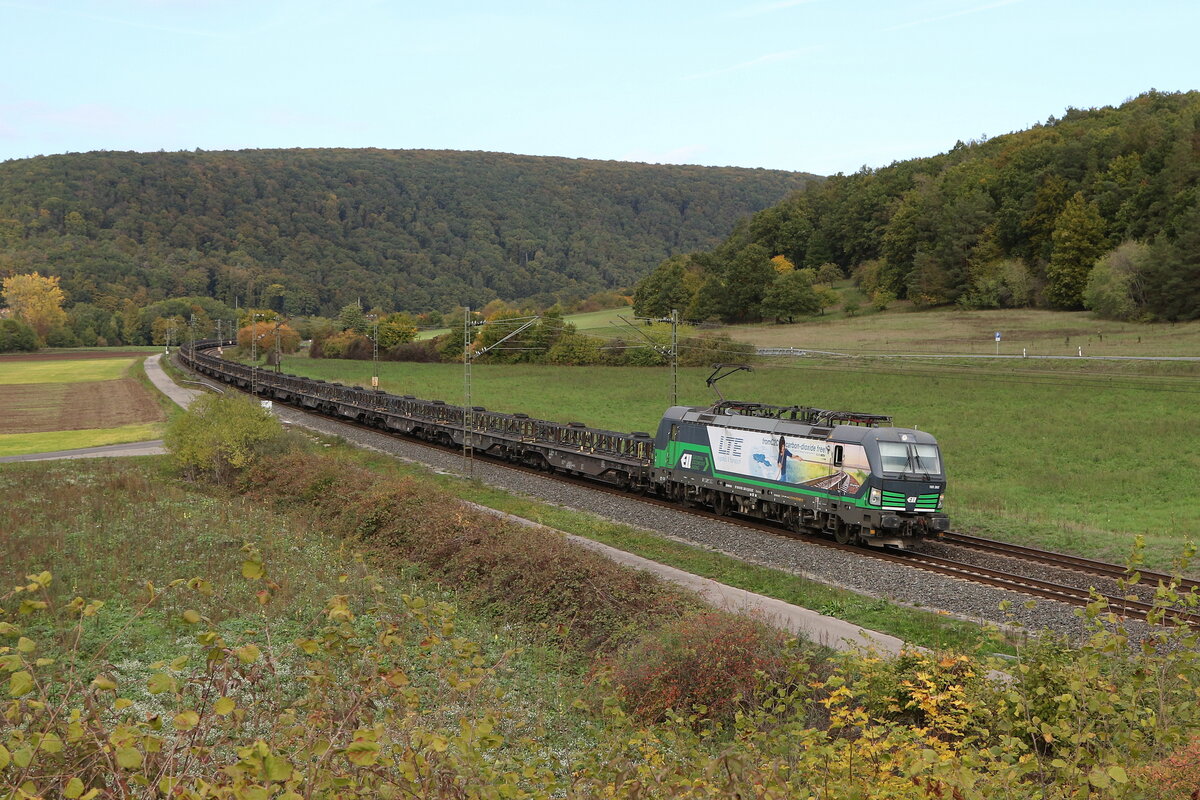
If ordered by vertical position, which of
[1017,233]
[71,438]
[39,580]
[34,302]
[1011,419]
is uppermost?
[1017,233]

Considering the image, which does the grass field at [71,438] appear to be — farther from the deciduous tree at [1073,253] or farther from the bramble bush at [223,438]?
the deciduous tree at [1073,253]

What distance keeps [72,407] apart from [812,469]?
63.3 meters

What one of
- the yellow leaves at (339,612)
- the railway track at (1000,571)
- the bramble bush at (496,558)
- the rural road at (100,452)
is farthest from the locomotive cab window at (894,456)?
the rural road at (100,452)

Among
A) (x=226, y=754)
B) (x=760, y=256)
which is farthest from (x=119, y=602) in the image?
(x=760, y=256)

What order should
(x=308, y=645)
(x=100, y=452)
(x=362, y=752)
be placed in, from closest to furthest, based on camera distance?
(x=362, y=752) < (x=308, y=645) < (x=100, y=452)

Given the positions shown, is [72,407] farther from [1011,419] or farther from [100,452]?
[1011,419]

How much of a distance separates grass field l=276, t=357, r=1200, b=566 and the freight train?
4910mm

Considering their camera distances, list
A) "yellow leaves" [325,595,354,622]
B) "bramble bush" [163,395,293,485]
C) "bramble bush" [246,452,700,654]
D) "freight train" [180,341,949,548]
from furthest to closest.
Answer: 1. "bramble bush" [163,395,293,485]
2. "freight train" [180,341,949,548]
3. "bramble bush" [246,452,700,654]
4. "yellow leaves" [325,595,354,622]

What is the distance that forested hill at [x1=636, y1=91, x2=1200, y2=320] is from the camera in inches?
2731

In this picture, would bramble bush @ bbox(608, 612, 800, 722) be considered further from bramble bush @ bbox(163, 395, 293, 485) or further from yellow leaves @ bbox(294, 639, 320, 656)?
bramble bush @ bbox(163, 395, 293, 485)

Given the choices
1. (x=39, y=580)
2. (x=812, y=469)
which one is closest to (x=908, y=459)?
(x=812, y=469)

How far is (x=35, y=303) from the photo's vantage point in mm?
144625

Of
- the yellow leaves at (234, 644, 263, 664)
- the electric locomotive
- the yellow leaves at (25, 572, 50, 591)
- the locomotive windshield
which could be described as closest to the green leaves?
the yellow leaves at (25, 572, 50, 591)

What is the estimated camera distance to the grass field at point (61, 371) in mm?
92188
